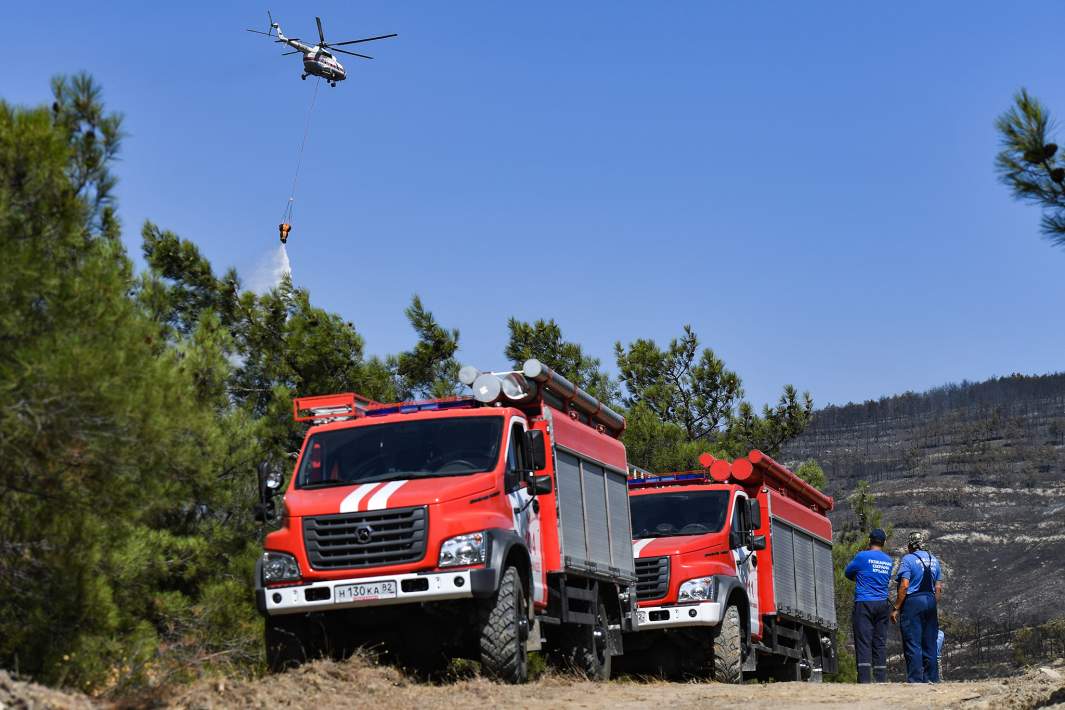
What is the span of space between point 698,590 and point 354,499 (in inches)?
238

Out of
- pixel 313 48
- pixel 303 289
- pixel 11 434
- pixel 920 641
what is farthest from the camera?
pixel 313 48

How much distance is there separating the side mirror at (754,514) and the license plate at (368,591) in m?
7.85

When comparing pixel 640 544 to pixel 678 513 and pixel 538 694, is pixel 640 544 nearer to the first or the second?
pixel 678 513

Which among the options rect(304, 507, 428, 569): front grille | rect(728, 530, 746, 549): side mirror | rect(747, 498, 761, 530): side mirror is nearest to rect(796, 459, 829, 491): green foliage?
rect(747, 498, 761, 530): side mirror

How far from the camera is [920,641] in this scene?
16.7 meters

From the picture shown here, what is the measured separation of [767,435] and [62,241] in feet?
95.7

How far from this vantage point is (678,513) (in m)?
18.9

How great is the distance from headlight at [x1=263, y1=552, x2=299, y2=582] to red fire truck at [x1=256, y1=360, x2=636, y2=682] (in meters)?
0.01

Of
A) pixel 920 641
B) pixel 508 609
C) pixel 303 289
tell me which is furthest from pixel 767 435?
pixel 508 609

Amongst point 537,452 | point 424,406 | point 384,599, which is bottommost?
point 384,599

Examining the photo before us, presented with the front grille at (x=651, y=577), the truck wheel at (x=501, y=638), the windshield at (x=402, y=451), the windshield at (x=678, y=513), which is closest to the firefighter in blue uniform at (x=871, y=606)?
the windshield at (x=678, y=513)

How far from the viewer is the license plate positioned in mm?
12234

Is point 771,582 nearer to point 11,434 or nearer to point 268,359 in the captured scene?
point 268,359

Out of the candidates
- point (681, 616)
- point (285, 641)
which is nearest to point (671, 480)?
point (681, 616)
